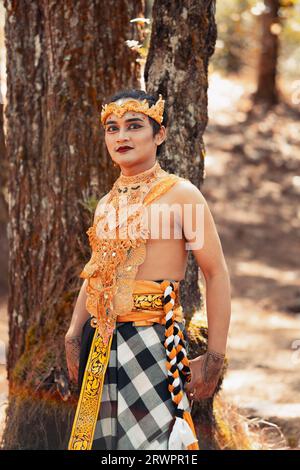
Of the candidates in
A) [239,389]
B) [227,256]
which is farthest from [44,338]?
[227,256]

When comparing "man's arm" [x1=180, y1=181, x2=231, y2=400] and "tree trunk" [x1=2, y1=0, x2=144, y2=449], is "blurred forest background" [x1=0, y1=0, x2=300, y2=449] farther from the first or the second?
"man's arm" [x1=180, y1=181, x2=231, y2=400]

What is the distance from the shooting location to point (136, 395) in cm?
310

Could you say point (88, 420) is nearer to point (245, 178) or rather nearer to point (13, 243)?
point (13, 243)

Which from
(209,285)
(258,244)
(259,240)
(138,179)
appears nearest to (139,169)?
(138,179)

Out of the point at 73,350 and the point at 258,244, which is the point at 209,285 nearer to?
the point at 73,350

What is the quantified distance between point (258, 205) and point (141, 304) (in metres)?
10.9

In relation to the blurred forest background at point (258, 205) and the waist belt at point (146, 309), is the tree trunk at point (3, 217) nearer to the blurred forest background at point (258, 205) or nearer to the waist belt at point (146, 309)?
the blurred forest background at point (258, 205)

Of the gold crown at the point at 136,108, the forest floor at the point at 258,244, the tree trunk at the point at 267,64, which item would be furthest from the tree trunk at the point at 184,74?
the tree trunk at the point at 267,64

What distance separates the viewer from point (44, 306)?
4742mm

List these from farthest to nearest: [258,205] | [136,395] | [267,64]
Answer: [267,64] → [258,205] → [136,395]

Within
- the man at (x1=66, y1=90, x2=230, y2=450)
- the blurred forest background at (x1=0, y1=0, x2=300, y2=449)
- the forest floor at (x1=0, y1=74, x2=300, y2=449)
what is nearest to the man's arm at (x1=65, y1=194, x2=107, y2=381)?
the man at (x1=66, y1=90, x2=230, y2=450)

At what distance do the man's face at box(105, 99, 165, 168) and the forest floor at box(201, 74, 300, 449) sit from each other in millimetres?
2685

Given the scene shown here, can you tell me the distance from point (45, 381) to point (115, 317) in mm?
1491

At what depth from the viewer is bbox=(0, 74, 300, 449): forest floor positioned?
6.93 meters
